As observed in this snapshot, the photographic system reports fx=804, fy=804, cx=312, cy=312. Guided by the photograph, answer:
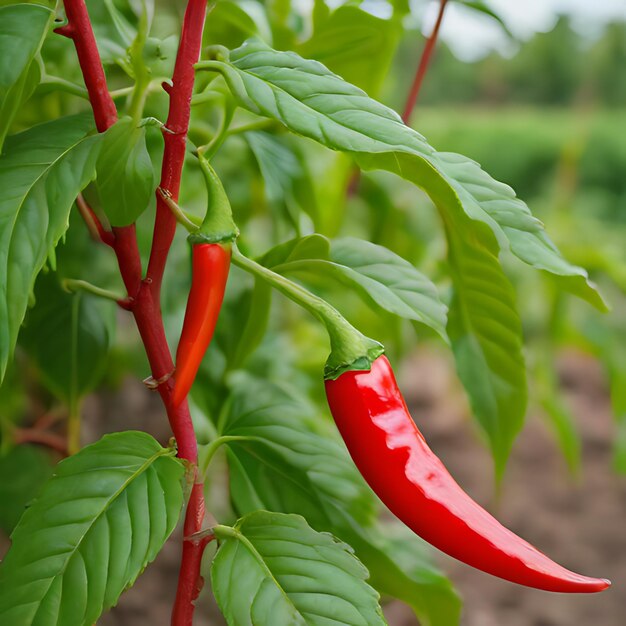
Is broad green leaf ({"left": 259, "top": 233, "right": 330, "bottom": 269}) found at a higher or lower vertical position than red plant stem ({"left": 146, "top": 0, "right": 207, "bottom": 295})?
lower

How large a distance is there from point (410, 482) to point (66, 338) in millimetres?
355

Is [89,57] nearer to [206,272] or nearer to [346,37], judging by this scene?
[206,272]

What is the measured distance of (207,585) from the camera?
1.20 m

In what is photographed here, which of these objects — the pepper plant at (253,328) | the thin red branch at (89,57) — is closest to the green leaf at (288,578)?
the pepper plant at (253,328)

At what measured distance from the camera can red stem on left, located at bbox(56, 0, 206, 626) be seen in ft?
1.39

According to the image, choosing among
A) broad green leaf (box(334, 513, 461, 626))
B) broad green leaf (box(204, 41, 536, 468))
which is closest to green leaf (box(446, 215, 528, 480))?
broad green leaf (box(204, 41, 536, 468))

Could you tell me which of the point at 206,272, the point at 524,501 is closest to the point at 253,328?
the point at 206,272

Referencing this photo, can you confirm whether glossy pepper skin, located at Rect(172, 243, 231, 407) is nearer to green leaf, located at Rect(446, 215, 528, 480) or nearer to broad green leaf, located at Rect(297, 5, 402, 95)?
green leaf, located at Rect(446, 215, 528, 480)

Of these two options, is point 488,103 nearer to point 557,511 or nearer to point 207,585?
point 557,511

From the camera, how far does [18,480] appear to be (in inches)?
33.0

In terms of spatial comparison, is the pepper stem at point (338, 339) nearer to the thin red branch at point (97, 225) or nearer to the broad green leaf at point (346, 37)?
the thin red branch at point (97, 225)

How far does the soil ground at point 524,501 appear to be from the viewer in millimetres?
1306

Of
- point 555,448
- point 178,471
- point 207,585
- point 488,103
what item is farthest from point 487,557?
point 488,103

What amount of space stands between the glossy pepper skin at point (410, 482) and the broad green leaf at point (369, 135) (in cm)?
10
